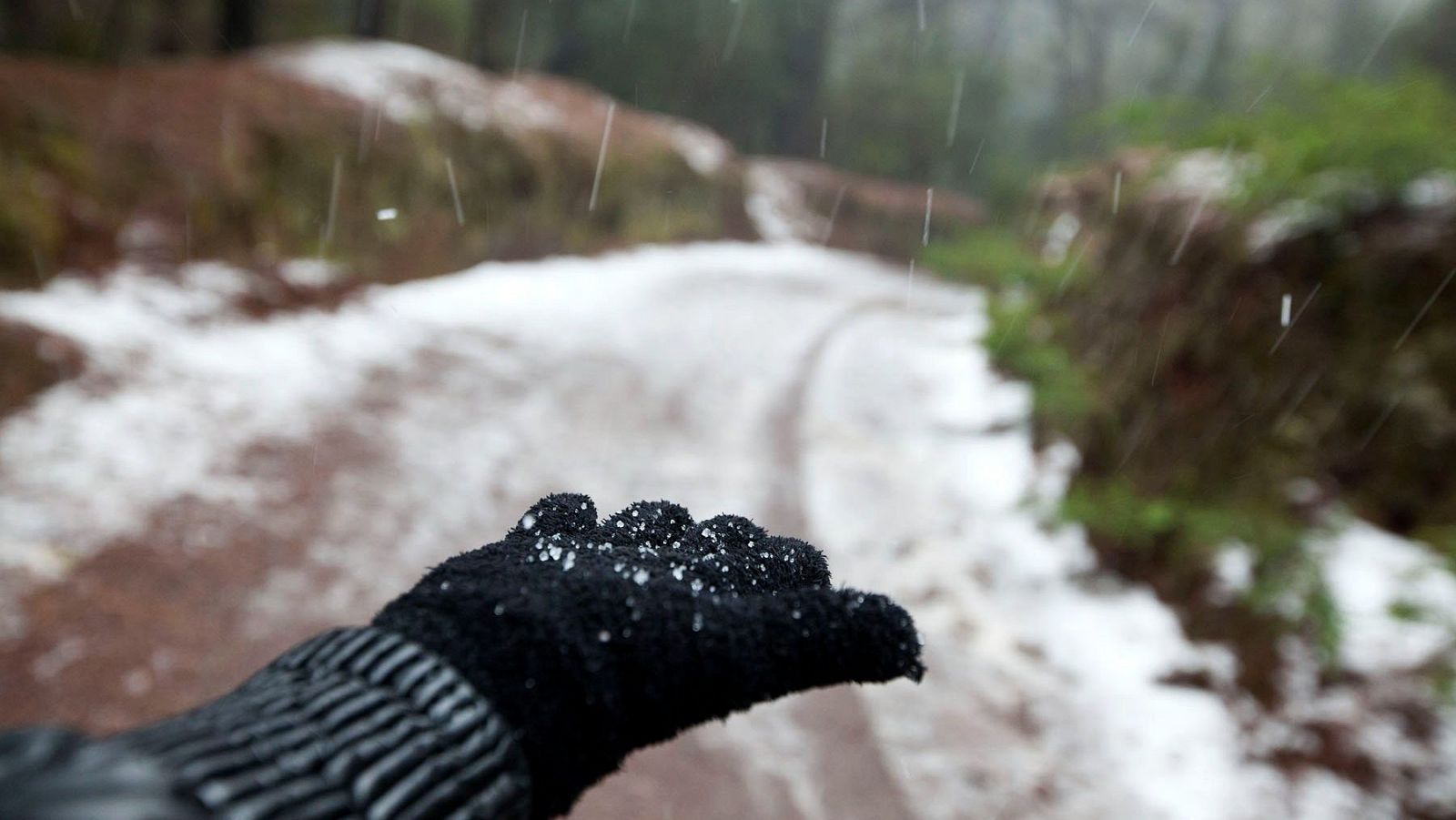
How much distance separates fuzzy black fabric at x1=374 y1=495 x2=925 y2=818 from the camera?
1205 millimetres

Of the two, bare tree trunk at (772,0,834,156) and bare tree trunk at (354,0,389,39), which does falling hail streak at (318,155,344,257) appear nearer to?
bare tree trunk at (354,0,389,39)

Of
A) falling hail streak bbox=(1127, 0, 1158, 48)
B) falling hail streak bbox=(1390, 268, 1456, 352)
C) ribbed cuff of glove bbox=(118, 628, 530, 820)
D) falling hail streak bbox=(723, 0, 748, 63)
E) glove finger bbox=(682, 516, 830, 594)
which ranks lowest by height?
ribbed cuff of glove bbox=(118, 628, 530, 820)

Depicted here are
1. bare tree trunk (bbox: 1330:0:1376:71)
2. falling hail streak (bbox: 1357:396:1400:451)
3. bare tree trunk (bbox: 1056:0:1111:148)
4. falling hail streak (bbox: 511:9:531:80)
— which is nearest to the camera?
falling hail streak (bbox: 1357:396:1400:451)

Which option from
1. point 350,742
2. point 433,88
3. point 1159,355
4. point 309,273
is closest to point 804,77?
point 433,88

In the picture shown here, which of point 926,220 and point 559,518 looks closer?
point 559,518

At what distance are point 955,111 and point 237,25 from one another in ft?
71.8

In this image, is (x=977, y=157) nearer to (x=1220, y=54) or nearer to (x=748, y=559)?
(x=1220, y=54)

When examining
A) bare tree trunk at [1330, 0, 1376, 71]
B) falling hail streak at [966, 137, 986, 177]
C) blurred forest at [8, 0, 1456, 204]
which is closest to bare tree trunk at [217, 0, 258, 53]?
blurred forest at [8, 0, 1456, 204]

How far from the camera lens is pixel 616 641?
1.27 m

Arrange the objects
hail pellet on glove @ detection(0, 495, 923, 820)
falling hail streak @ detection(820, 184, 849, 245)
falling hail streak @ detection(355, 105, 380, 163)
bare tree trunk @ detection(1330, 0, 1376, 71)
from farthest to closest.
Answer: falling hail streak @ detection(820, 184, 849, 245), bare tree trunk @ detection(1330, 0, 1376, 71), falling hail streak @ detection(355, 105, 380, 163), hail pellet on glove @ detection(0, 495, 923, 820)

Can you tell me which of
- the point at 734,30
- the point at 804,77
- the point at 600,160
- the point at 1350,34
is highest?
the point at 1350,34

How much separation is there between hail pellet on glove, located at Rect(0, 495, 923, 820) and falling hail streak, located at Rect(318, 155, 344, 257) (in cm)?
839

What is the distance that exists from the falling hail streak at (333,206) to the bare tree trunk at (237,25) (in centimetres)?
469

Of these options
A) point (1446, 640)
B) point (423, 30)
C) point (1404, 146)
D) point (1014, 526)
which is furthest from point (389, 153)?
point (423, 30)
